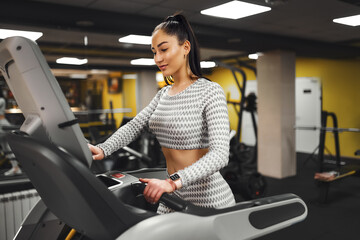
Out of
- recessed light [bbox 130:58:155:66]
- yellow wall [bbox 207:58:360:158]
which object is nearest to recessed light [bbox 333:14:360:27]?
yellow wall [bbox 207:58:360:158]

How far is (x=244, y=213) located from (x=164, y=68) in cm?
59

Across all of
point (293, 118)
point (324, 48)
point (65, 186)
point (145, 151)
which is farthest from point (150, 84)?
point (65, 186)

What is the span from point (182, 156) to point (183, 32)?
46 centimetres

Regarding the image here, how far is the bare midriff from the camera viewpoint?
1.13 m

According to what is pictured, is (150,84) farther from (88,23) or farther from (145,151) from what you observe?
(88,23)

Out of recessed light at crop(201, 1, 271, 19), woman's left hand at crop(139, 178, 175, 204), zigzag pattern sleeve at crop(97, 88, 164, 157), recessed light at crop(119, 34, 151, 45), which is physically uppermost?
recessed light at crop(201, 1, 271, 19)

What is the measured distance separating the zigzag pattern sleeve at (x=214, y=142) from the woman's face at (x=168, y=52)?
0.58 ft

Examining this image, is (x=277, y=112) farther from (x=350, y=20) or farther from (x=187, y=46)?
(x=187, y=46)

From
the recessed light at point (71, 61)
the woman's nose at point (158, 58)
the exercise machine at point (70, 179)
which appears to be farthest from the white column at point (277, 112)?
the exercise machine at point (70, 179)

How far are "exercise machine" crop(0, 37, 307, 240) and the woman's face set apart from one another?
0.43 metres

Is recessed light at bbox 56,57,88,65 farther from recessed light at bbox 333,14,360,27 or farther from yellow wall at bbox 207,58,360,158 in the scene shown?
recessed light at bbox 333,14,360,27

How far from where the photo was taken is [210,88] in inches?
43.2

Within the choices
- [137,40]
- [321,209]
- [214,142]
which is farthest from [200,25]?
[214,142]

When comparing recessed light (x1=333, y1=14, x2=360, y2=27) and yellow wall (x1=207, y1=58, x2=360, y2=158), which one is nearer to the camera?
recessed light (x1=333, y1=14, x2=360, y2=27)
